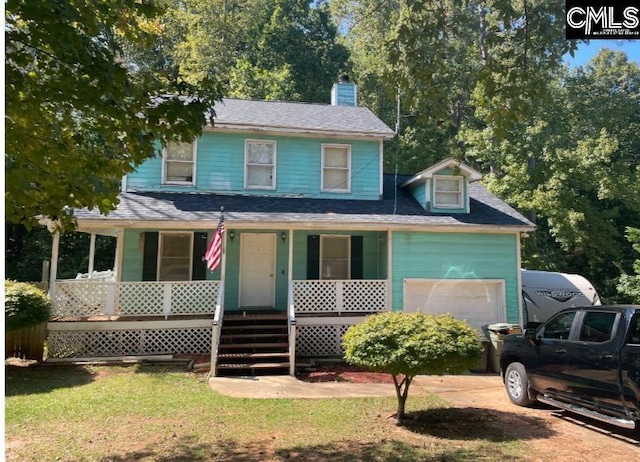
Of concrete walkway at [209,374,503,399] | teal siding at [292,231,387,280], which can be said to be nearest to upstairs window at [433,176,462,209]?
teal siding at [292,231,387,280]

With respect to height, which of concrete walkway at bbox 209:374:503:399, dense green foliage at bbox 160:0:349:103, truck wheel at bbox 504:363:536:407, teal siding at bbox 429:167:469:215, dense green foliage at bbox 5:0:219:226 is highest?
dense green foliage at bbox 160:0:349:103

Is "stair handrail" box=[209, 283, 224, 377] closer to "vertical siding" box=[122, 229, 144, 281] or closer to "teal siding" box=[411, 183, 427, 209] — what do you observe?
"vertical siding" box=[122, 229, 144, 281]

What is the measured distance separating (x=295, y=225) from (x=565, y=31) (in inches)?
312

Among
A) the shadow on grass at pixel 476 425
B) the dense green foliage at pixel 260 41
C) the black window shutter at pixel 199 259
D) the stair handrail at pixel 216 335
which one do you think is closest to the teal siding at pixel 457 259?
the stair handrail at pixel 216 335

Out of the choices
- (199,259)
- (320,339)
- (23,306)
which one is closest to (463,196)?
(320,339)

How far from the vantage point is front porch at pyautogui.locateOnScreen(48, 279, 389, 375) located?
1160 centimetres

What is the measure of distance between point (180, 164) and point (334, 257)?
5.59 metres

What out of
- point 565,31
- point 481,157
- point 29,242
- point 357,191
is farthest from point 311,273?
point 29,242

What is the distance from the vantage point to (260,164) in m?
14.6

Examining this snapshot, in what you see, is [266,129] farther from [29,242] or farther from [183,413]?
[29,242]

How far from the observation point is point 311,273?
1397cm

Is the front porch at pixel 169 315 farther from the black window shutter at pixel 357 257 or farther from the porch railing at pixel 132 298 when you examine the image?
the black window shutter at pixel 357 257

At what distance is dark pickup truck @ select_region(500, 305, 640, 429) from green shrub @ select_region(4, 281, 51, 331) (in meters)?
10.5

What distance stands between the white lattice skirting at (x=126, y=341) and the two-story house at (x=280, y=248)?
0.12 feet
